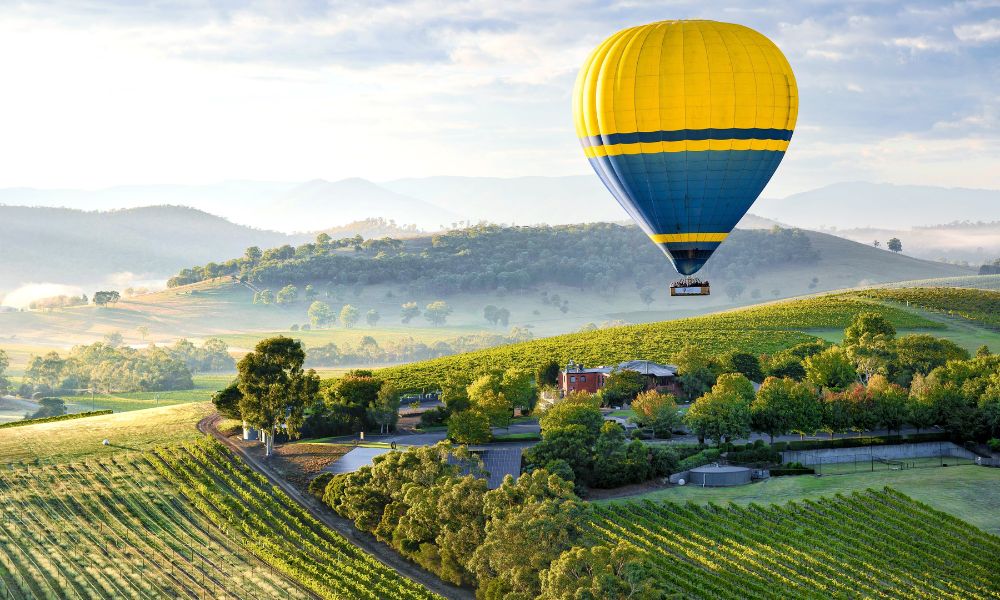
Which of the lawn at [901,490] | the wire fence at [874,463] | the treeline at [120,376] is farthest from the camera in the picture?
the treeline at [120,376]

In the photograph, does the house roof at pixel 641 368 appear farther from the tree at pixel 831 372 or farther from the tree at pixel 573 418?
the tree at pixel 573 418

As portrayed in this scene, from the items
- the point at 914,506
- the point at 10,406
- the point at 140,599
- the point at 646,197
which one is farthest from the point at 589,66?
the point at 10,406

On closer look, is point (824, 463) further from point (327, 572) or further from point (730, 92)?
point (327, 572)

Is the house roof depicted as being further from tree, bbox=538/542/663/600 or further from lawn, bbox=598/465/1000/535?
tree, bbox=538/542/663/600

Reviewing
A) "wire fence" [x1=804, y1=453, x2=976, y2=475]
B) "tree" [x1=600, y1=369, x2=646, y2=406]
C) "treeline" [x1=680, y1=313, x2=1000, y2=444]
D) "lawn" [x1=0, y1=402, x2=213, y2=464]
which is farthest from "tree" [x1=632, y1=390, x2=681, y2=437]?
"lawn" [x1=0, y1=402, x2=213, y2=464]

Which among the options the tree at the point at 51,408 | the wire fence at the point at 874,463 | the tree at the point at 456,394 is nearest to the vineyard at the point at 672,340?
the tree at the point at 456,394

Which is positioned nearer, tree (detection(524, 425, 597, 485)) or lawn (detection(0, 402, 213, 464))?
tree (detection(524, 425, 597, 485))

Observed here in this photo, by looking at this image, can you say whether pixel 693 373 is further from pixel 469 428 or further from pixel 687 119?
pixel 687 119
